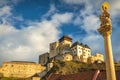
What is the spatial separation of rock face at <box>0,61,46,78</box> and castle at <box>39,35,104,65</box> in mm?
11627

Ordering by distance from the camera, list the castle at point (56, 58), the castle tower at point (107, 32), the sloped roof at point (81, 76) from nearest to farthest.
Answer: the castle tower at point (107, 32) < the sloped roof at point (81, 76) < the castle at point (56, 58)

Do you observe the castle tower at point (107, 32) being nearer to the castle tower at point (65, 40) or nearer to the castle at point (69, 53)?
the castle at point (69, 53)

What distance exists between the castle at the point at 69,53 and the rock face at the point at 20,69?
11.6 meters

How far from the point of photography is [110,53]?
74.4 feet

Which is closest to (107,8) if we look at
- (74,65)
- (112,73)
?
(112,73)

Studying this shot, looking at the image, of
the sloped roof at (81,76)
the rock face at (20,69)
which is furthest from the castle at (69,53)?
the sloped roof at (81,76)

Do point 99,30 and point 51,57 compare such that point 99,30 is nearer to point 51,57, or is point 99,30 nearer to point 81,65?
point 81,65

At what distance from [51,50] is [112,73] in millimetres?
127076

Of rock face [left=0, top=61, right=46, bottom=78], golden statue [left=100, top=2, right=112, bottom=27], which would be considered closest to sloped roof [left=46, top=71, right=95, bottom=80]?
golden statue [left=100, top=2, right=112, bottom=27]

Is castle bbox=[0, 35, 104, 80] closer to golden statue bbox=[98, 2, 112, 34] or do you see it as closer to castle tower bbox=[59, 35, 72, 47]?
castle tower bbox=[59, 35, 72, 47]

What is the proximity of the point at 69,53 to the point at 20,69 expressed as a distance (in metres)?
28.3

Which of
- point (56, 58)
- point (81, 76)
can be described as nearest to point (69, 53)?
point (56, 58)

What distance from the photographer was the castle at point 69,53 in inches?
5389

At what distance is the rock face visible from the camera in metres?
137
